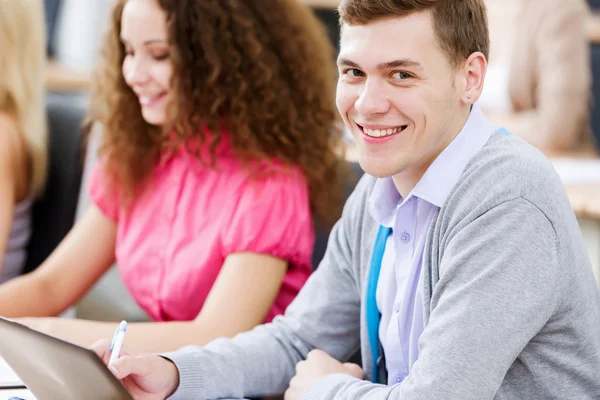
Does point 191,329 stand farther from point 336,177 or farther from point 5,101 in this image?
point 5,101

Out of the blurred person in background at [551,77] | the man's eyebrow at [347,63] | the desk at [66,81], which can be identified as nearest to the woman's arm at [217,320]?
the man's eyebrow at [347,63]

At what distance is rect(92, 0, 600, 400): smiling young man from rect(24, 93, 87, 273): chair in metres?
0.76

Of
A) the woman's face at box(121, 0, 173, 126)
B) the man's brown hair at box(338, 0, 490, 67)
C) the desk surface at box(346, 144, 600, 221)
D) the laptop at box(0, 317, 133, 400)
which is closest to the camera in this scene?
the laptop at box(0, 317, 133, 400)

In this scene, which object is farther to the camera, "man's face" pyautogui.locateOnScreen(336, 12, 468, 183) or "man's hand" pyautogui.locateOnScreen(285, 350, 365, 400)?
"man's hand" pyautogui.locateOnScreen(285, 350, 365, 400)

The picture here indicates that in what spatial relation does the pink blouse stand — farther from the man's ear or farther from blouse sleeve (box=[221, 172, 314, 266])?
the man's ear

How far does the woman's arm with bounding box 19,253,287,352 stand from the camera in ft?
4.43

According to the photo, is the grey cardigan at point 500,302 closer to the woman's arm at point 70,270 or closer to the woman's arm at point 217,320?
the woman's arm at point 217,320

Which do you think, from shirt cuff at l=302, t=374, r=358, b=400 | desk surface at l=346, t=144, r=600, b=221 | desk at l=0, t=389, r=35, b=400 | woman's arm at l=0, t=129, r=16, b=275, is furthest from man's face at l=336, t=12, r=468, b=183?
woman's arm at l=0, t=129, r=16, b=275

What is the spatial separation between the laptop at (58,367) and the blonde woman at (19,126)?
0.84 m

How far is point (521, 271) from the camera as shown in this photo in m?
0.89

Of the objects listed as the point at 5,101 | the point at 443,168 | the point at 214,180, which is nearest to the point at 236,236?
the point at 214,180

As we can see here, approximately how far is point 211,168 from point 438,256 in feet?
2.06

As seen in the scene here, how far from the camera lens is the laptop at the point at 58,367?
837 mm

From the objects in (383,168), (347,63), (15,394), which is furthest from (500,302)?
(15,394)
